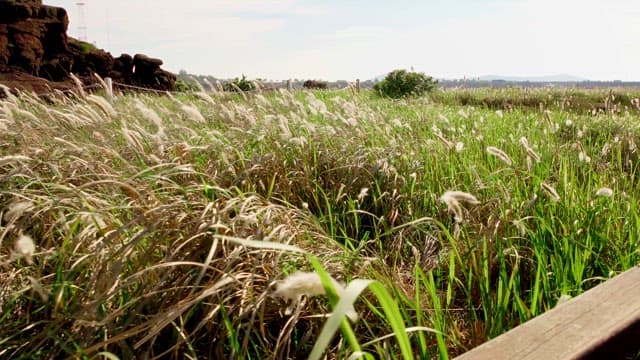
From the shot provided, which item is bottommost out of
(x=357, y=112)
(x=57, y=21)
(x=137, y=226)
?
(x=137, y=226)

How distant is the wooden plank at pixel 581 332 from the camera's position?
1034mm

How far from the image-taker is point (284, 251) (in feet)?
6.16

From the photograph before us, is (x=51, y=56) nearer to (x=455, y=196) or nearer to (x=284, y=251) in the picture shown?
(x=284, y=251)

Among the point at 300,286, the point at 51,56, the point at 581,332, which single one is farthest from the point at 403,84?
the point at 300,286

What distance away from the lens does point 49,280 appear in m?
2.03

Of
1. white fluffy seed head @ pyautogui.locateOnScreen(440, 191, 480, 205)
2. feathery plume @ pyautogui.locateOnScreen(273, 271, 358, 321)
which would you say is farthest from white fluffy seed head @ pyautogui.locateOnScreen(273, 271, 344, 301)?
white fluffy seed head @ pyautogui.locateOnScreen(440, 191, 480, 205)

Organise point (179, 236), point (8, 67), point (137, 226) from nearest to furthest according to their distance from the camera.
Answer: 1. point (179, 236)
2. point (137, 226)
3. point (8, 67)

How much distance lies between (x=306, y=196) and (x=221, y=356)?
69.2 inches

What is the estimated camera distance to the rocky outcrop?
670 inches

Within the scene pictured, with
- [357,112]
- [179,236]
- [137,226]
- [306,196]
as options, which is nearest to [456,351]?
[179,236]

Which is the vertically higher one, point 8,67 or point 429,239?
point 8,67

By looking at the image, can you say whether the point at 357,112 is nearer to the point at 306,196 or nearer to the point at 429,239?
the point at 306,196

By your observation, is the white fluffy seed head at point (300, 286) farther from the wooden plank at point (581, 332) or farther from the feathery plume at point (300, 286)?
the wooden plank at point (581, 332)

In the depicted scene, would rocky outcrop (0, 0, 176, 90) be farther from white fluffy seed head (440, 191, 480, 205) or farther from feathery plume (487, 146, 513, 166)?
white fluffy seed head (440, 191, 480, 205)
